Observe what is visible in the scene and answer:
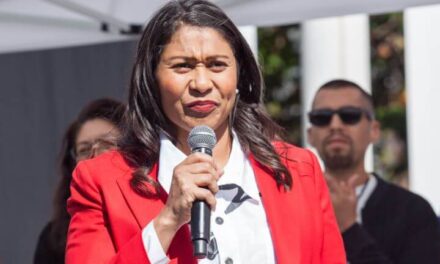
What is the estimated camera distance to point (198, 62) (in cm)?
284

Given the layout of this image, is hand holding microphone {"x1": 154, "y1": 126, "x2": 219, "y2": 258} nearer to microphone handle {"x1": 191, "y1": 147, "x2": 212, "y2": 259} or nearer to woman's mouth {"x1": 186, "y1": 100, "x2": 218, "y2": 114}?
microphone handle {"x1": 191, "y1": 147, "x2": 212, "y2": 259}

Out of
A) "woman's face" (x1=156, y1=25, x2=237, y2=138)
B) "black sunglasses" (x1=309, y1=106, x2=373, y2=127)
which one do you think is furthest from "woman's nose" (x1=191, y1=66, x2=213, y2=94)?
"black sunglasses" (x1=309, y1=106, x2=373, y2=127)

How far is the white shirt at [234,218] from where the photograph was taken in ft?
9.14

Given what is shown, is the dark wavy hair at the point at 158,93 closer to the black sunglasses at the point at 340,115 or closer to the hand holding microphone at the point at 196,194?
the hand holding microphone at the point at 196,194

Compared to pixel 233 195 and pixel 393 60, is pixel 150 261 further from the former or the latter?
pixel 393 60

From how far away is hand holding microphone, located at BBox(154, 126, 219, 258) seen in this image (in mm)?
2512

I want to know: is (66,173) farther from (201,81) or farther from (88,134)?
(201,81)

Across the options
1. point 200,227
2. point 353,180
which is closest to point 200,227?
point 200,227

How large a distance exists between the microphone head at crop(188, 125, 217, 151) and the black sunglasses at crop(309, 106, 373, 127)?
293 centimetres

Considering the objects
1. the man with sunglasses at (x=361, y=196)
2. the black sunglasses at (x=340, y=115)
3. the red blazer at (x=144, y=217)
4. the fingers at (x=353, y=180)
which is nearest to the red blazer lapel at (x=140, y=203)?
the red blazer at (x=144, y=217)

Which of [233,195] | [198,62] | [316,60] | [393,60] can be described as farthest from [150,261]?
[393,60]

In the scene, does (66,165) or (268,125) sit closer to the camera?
(268,125)

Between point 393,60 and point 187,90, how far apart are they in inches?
604

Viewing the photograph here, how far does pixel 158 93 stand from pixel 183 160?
304 millimetres
